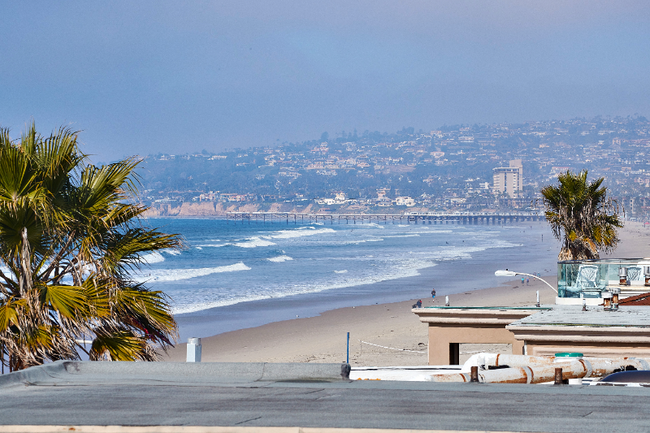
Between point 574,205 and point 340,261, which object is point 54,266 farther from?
point 340,261

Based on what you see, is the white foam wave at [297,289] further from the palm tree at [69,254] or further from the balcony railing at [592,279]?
the palm tree at [69,254]

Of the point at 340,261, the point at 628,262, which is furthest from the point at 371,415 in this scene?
the point at 340,261

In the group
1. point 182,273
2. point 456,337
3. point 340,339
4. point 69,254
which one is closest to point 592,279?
point 456,337

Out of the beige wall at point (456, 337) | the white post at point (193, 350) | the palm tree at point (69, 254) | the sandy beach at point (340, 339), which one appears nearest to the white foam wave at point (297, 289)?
the sandy beach at point (340, 339)

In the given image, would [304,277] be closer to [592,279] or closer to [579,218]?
[579,218]

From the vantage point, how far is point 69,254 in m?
7.53

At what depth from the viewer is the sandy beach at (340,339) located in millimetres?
24594

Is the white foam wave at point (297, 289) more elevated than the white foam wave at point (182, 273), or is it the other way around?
the white foam wave at point (297, 289)

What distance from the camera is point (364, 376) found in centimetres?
824

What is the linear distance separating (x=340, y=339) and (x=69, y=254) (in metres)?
22.2

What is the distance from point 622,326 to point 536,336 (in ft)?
3.60

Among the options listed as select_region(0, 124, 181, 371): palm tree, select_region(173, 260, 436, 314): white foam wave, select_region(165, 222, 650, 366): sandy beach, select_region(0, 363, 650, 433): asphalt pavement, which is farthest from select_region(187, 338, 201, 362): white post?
select_region(173, 260, 436, 314): white foam wave

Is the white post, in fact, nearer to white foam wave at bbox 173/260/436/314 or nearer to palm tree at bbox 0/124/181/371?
palm tree at bbox 0/124/181/371

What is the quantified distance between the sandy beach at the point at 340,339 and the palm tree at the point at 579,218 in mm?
4159
